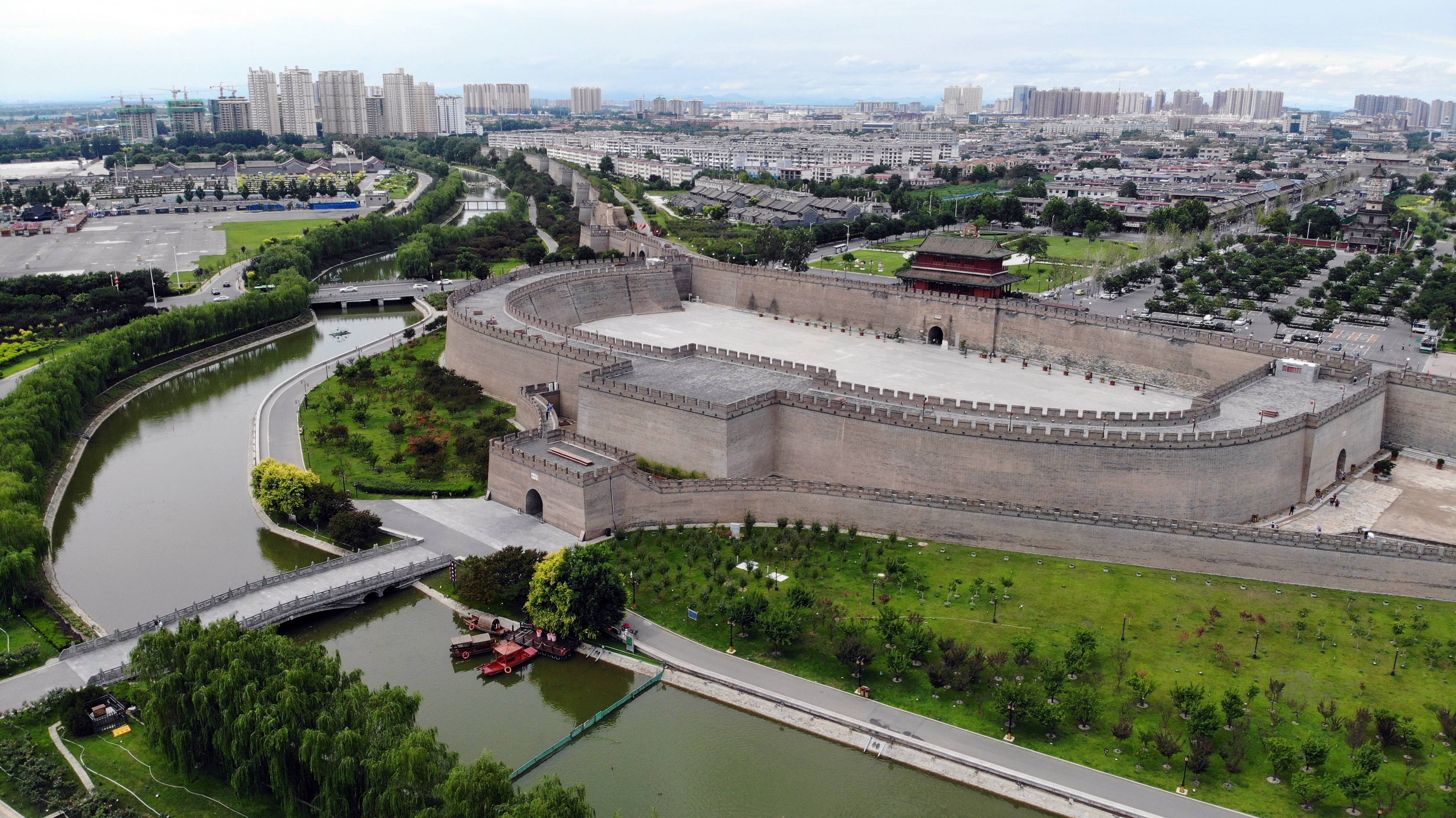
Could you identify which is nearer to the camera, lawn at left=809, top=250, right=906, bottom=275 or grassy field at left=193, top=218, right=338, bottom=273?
lawn at left=809, top=250, right=906, bottom=275

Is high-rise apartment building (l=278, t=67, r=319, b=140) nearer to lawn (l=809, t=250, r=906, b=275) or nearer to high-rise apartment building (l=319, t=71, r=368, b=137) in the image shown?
high-rise apartment building (l=319, t=71, r=368, b=137)

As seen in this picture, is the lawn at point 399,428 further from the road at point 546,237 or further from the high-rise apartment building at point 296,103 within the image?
the high-rise apartment building at point 296,103

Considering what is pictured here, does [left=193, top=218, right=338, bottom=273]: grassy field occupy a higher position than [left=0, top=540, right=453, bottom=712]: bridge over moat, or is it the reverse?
[left=193, top=218, right=338, bottom=273]: grassy field

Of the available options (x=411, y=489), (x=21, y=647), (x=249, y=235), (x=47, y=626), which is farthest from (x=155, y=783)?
(x=249, y=235)

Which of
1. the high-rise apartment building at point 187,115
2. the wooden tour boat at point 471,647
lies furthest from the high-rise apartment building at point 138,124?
the wooden tour boat at point 471,647

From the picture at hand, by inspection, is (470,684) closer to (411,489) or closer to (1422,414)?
(411,489)

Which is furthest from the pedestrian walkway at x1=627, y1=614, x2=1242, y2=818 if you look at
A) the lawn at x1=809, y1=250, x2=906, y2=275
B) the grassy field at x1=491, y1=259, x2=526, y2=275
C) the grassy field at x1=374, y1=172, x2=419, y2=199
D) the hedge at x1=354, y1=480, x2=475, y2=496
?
the grassy field at x1=374, y1=172, x2=419, y2=199

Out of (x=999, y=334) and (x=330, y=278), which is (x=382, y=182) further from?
(x=999, y=334)
